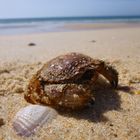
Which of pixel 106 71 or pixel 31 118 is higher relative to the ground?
pixel 106 71

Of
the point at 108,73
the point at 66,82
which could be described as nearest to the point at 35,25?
the point at 108,73

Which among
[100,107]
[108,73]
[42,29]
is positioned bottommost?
[42,29]

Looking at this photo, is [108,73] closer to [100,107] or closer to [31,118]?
[100,107]

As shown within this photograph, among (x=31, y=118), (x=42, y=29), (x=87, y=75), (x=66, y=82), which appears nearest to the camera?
(x=31, y=118)

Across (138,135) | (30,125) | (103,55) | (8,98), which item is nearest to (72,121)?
(30,125)

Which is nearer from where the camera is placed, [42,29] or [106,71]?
[106,71]

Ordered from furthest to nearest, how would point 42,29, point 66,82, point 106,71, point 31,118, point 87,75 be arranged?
point 42,29, point 106,71, point 87,75, point 66,82, point 31,118

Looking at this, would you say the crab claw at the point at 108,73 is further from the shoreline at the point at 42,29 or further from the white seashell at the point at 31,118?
the shoreline at the point at 42,29
